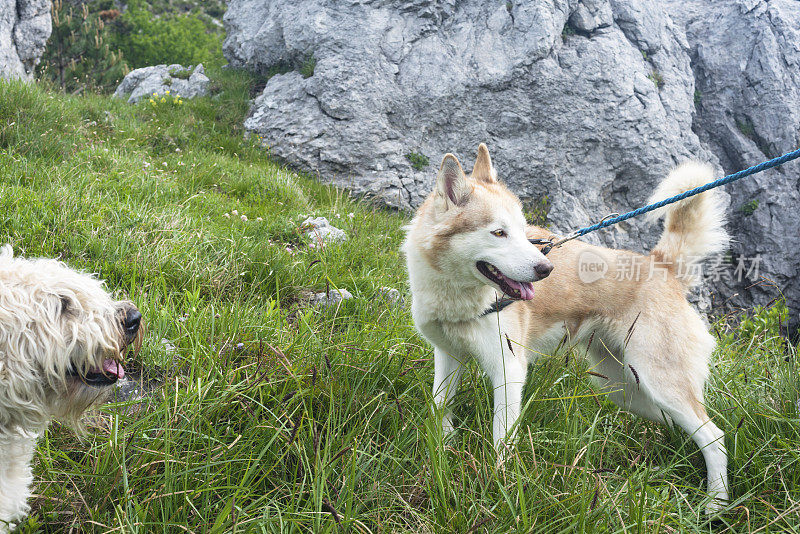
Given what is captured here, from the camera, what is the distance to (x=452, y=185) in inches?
122

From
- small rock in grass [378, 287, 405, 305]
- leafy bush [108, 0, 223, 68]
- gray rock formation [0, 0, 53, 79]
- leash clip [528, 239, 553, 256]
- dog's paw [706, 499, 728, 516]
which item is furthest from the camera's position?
leafy bush [108, 0, 223, 68]

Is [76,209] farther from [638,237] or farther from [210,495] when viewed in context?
[638,237]

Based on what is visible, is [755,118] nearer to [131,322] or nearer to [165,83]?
[165,83]

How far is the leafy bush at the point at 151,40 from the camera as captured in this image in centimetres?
2586

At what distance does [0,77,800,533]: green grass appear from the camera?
2.02 meters

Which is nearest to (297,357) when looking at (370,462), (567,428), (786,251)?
(370,462)

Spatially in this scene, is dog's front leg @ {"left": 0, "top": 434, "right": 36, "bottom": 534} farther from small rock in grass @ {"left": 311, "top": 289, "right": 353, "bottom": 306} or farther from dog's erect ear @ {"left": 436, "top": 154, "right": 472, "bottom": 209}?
dog's erect ear @ {"left": 436, "top": 154, "right": 472, "bottom": 209}

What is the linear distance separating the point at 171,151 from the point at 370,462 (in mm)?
6694

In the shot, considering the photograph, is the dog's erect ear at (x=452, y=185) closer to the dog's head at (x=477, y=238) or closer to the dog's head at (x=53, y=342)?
the dog's head at (x=477, y=238)

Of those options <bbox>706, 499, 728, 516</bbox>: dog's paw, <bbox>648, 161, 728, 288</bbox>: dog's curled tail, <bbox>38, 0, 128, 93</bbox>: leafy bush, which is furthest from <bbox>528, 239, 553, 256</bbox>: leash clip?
<bbox>38, 0, 128, 93</bbox>: leafy bush

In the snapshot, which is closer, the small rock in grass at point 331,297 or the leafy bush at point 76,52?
the small rock in grass at point 331,297

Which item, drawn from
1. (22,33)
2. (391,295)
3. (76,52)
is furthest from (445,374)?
(76,52)

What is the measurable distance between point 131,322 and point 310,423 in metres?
0.84

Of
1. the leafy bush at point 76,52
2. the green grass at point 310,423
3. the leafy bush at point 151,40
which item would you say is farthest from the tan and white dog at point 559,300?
the leafy bush at point 151,40
